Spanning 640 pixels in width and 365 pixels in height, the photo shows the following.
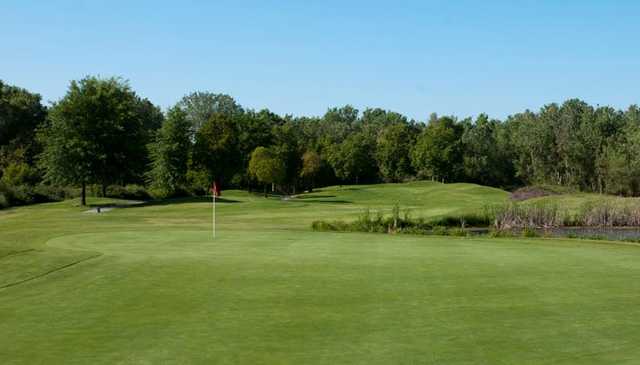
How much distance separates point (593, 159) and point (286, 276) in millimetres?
80387

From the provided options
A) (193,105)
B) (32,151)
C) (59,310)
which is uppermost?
(193,105)

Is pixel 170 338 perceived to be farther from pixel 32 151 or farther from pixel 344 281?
pixel 32 151

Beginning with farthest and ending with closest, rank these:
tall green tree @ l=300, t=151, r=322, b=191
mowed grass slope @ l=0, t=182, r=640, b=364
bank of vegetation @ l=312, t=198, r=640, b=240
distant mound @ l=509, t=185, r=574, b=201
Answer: tall green tree @ l=300, t=151, r=322, b=191 → distant mound @ l=509, t=185, r=574, b=201 → bank of vegetation @ l=312, t=198, r=640, b=240 → mowed grass slope @ l=0, t=182, r=640, b=364

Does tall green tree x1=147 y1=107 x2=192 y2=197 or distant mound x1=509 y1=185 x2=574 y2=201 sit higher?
tall green tree x1=147 y1=107 x2=192 y2=197

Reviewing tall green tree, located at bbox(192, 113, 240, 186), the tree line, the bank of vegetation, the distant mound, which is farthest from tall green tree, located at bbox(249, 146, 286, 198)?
the bank of vegetation

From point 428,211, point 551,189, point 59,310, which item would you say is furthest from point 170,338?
point 551,189

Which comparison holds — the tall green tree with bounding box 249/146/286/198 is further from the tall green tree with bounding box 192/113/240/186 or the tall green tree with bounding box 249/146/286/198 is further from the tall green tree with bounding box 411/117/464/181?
the tall green tree with bounding box 411/117/464/181

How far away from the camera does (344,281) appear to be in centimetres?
1434

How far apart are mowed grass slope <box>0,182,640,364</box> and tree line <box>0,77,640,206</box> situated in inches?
1347

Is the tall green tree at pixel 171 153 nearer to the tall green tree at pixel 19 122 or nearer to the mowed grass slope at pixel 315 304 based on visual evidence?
the tall green tree at pixel 19 122

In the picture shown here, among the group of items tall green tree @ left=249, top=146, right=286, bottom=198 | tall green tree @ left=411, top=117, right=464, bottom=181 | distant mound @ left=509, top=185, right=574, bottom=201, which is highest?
tall green tree @ left=411, top=117, right=464, bottom=181

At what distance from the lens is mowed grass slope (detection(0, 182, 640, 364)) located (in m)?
8.73

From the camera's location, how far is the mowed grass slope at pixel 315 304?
873 centimetres

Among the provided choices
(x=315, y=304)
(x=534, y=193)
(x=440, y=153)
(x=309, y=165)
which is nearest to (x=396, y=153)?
(x=440, y=153)
